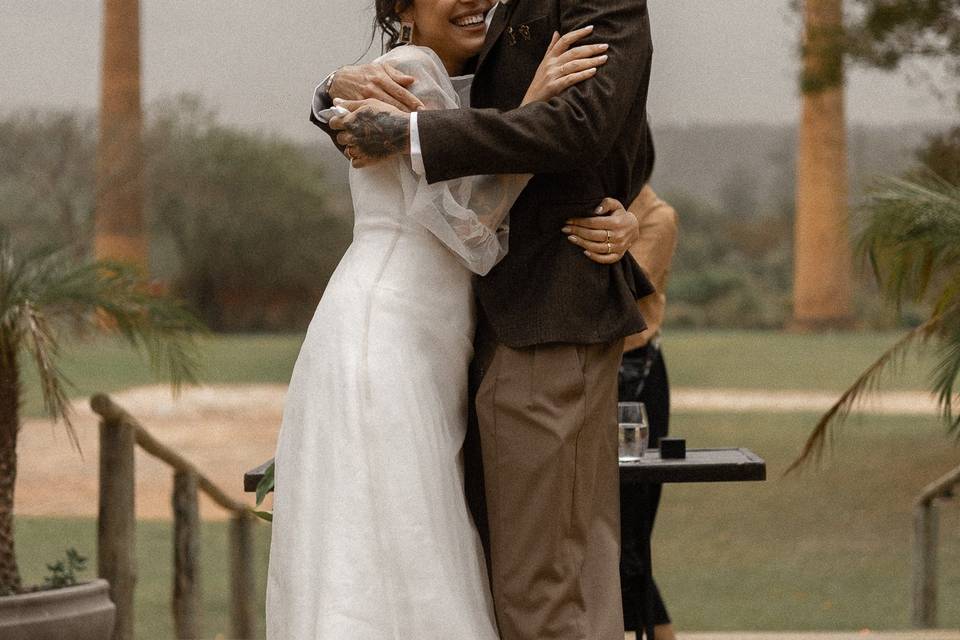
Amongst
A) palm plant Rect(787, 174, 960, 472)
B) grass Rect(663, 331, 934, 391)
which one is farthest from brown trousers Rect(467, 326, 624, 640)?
grass Rect(663, 331, 934, 391)

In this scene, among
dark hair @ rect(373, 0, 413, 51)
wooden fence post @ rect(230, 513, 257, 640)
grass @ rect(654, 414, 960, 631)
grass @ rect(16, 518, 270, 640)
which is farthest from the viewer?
grass @ rect(16, 518, 270, 640)

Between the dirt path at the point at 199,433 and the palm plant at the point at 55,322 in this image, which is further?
the dirt path at the point at 199,433

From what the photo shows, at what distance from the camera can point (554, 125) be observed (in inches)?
79.9

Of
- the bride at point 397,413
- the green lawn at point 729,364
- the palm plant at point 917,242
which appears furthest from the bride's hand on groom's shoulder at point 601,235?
the green lawn at point 729,364

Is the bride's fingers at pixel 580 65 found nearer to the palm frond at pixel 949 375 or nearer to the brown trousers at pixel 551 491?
the brown trousers at pixel 551 491

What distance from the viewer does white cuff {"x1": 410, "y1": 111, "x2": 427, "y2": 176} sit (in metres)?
2.08

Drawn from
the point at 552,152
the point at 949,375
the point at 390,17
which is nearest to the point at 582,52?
the point at 552,152

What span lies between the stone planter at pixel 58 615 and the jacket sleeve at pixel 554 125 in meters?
2.87

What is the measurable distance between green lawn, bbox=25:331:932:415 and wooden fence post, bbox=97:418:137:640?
14.2 m

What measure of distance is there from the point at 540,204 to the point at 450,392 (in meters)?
0.30

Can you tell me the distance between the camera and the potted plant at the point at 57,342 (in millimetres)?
4488

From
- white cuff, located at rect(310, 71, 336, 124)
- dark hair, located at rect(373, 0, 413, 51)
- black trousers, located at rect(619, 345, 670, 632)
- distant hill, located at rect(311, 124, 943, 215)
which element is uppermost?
distant hill, located at rect(311, 124, 943, 215)

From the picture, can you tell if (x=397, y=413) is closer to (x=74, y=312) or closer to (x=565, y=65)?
(x=565, y=65)

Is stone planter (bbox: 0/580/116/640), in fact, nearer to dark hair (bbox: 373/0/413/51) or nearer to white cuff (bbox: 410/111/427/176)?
dark hair (bbox: 373/0/413/51)
